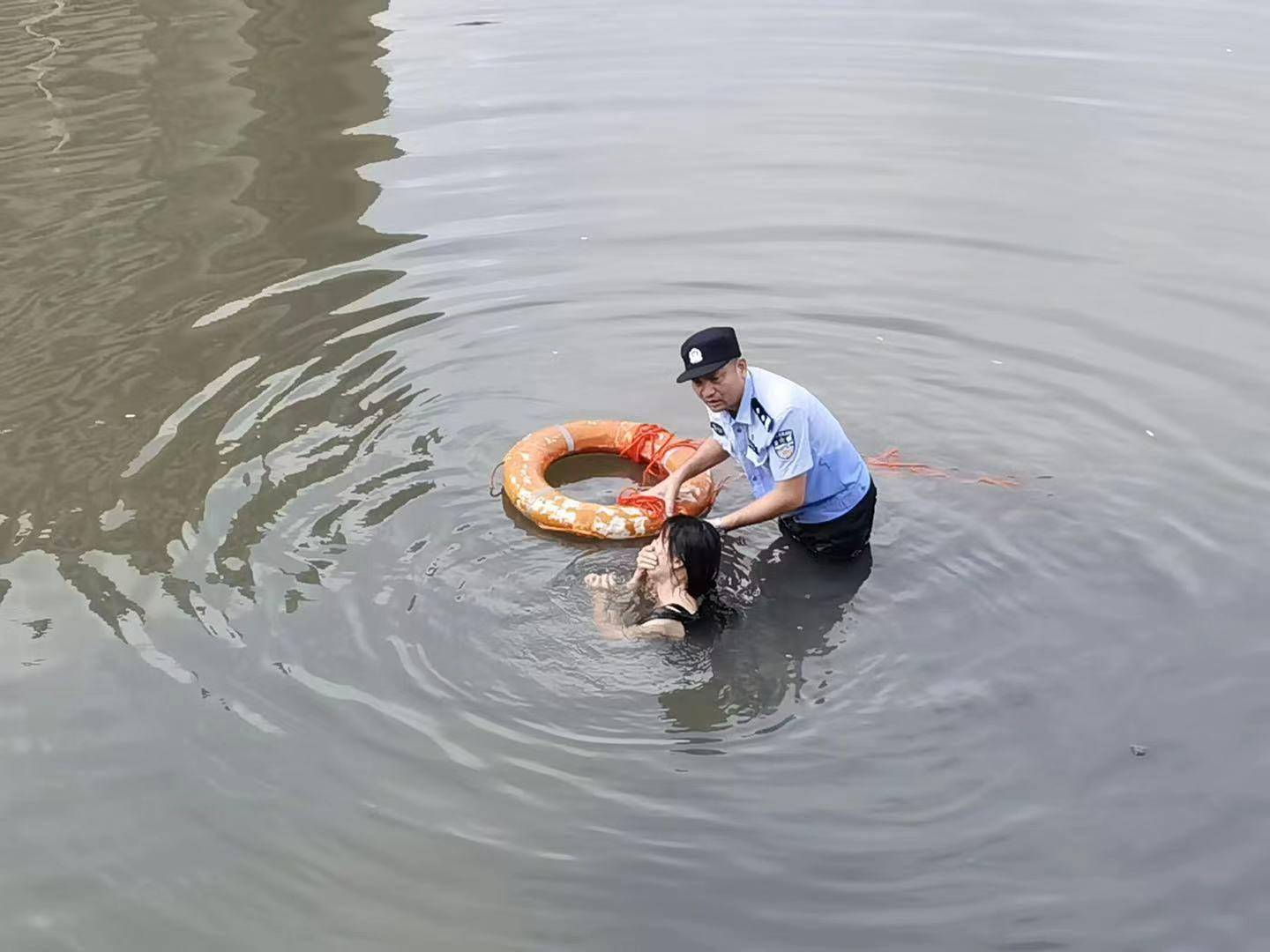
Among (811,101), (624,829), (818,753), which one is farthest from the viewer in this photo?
(811,101)

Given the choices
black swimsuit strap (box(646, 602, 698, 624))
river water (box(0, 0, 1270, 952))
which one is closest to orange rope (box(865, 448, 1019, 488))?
river water (box(0, 0, 1270, 952))

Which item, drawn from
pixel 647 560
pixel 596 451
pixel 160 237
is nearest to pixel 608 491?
pixel 596 451

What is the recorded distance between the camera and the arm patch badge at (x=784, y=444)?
7.50 metres

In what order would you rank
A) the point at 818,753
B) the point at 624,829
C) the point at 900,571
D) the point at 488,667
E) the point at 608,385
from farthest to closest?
the point at 608,385, the point at 900,571, the point at 488,667, the point at 818,753, the point at 624,829

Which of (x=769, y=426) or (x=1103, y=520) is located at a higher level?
(x=769, y=426)

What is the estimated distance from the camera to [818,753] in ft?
21.6

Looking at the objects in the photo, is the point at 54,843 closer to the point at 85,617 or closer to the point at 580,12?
the point at 85,617

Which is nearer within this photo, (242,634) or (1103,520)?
(242,634)

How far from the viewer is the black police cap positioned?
7.15 meters

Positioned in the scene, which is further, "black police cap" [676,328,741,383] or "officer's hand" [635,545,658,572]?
"officer's hand" [635,545,658,572]

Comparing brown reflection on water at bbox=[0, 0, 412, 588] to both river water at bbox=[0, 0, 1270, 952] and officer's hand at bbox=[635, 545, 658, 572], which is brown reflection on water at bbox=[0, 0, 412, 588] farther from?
officer's hand at bbox=[635, 545, 658, 572]

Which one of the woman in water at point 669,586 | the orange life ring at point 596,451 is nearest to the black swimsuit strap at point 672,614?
the woman in water at point 669,586

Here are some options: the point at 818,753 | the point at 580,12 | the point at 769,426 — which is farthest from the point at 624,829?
the point at 580,12

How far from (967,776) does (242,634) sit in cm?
371
